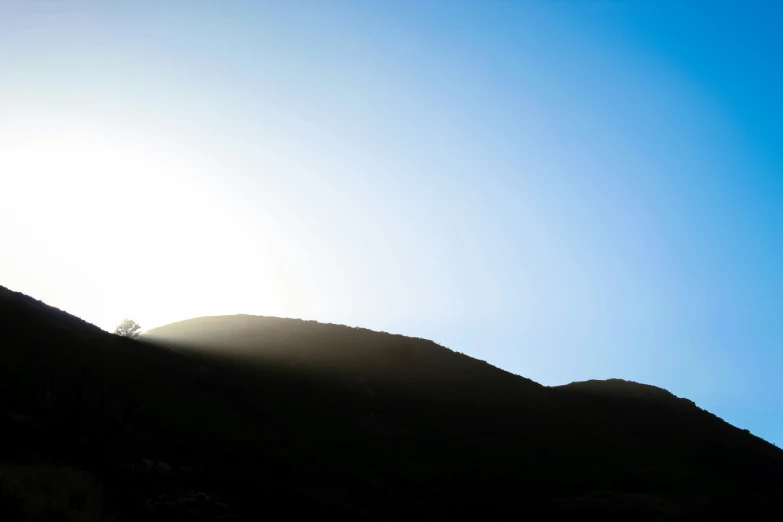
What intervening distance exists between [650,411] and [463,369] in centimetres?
2436

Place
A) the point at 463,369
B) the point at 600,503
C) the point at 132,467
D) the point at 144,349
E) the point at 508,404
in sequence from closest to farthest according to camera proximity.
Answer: the point at 132,467 < the point at 600,503 < the point at 144,349 < the point at 508,404 < the point at 463,369

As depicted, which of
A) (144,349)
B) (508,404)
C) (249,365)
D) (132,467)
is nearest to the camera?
(132,467)

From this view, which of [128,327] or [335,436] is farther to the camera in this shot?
[128,327]

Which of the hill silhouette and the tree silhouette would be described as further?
the tree silhouette

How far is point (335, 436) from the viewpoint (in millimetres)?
38500

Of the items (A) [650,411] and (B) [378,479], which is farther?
(A) [650,411]

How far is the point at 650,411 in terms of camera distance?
6581 centimetres

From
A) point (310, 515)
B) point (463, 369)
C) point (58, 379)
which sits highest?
point (463, 369)

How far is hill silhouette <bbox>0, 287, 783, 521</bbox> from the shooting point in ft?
73.9

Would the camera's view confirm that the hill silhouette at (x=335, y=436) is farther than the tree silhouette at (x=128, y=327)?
No

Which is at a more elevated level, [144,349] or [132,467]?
[144,349]

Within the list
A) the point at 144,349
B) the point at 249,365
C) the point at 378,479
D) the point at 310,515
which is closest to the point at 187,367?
the point at 144,349

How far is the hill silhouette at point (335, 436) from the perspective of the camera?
887 inches

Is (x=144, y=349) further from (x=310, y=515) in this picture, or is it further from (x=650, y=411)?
(x=650, y=411)
